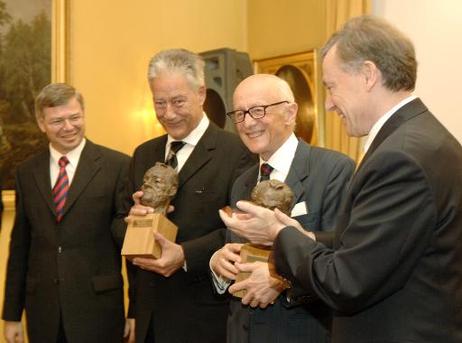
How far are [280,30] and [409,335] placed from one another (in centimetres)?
497

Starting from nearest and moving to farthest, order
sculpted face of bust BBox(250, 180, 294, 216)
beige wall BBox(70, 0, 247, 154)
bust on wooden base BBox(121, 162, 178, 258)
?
sculpted face of bust BBox(250, 180, 294, 216) < bust on wooden base BBox(121, 162, 178, 258) < beige wall BBox(70, 0, 247, 154)

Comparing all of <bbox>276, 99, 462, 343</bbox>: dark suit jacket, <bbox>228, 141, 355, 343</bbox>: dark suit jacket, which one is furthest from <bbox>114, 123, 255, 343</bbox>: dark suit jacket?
<bbox>276, 99, 462, 343</bbox>: dark suit jacket

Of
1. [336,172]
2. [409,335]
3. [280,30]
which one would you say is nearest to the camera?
[409,335]

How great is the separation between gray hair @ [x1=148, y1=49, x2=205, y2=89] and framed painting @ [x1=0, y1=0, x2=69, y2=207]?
2.02m

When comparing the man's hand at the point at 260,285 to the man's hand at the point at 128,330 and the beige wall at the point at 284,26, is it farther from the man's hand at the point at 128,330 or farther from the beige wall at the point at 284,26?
the beige wall at the point at 284,26

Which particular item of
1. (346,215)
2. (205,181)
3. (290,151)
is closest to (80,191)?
(205,181)

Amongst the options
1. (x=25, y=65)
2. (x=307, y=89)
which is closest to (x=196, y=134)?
(x=25, y=65)

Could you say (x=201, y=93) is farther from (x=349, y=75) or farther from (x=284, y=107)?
(x=349, y=75)

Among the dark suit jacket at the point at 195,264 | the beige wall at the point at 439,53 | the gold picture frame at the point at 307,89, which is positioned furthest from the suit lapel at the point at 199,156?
the gold picture frame at the point at 307,89

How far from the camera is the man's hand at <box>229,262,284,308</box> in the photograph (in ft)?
7.12

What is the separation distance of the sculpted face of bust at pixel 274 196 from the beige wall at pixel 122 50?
326cm

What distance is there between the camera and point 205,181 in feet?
9.53

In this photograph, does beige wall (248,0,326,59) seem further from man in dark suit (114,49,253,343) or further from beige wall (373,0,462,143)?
man in dark suit (114,49,253,343)

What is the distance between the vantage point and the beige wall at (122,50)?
203 inches
